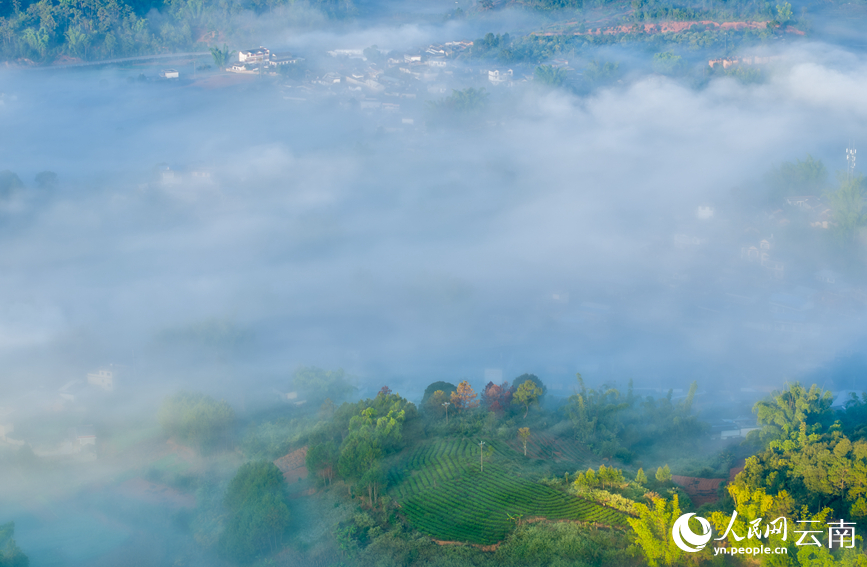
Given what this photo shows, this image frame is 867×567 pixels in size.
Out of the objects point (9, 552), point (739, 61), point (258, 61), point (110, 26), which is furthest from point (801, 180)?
point (110, 26)

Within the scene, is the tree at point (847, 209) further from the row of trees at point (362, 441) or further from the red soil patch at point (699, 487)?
the row of trees at point (362, 441)

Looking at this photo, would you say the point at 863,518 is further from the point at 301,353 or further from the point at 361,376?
the point at 301,353

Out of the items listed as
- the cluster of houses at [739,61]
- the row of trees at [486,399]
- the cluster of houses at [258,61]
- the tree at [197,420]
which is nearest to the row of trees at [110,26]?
the cluster of houses at [258,61]

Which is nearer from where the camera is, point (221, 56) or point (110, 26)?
point (110, 26)

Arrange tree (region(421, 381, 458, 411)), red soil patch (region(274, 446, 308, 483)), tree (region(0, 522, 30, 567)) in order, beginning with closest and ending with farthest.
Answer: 1. tree (region(0, 522, 30, 567))
2. red soil patch (region(274, 446, 308, 483))
3. tree (region(421, 381, 458, 411))

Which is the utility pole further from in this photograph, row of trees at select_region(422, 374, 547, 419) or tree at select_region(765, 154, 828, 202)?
row of trees at select_region(422, 374, 547, 419)

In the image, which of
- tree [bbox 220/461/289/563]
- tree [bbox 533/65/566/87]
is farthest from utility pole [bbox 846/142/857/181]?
Result: tree [bbox 220/461/289/563]

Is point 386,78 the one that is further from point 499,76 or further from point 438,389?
point 438,389
